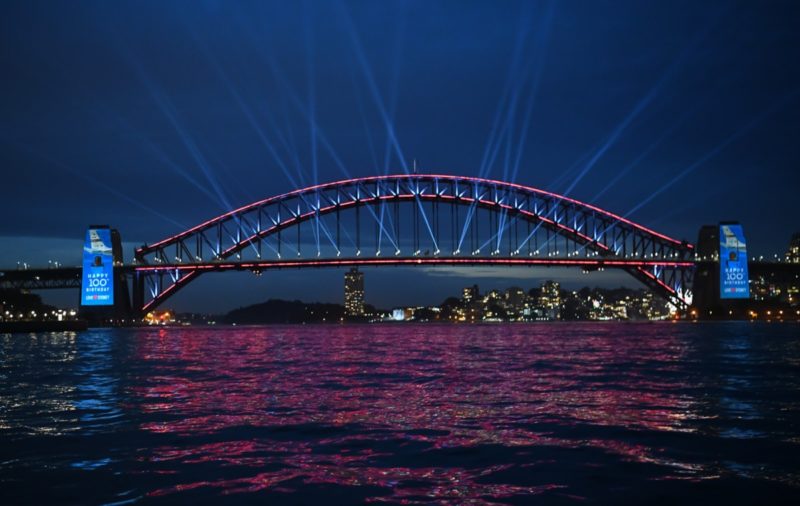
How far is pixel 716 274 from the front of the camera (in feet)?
358

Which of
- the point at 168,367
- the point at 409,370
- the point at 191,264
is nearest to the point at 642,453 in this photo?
the point at 409,370

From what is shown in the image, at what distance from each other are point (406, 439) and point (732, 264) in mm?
107645

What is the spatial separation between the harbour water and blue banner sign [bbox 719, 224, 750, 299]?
92398 millimetres

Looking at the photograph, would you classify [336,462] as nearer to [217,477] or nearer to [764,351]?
[217,477]

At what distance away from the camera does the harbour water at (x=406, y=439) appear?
27.8ft

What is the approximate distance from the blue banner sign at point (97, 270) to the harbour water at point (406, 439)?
86.9 metres

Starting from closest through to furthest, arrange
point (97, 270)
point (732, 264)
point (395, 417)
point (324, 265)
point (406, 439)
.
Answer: point (406, 439), point (395, 417), point (324, 265), point (97, 270), point (732, 264)

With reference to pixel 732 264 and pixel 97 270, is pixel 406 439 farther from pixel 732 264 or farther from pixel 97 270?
pixel 732 264

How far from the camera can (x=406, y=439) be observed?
11414 millimetres

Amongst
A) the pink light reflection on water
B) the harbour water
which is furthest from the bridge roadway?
the harbour water

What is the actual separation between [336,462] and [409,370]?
1457 cm

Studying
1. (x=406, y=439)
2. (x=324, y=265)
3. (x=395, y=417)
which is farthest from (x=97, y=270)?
(x=406, y=439)

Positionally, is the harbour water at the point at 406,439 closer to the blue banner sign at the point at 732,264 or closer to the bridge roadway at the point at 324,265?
the bridge roadway at the point at 324,265

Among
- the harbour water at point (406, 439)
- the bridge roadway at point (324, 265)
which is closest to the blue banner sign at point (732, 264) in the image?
the bridge roadway at point (324, 265)
